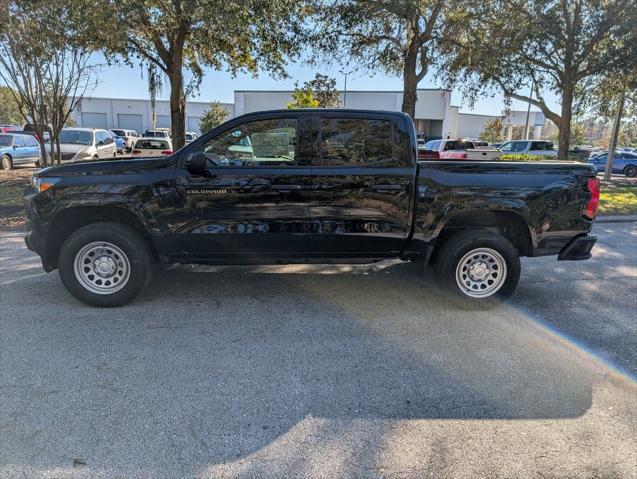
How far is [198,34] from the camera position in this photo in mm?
12484

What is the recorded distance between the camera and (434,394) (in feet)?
11.0

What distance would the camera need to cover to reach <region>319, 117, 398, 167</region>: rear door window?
4809 millimetres

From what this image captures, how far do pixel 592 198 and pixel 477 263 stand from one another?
53.9 inches

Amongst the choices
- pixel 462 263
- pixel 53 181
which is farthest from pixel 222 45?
pixel 462 263

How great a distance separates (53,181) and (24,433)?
8.62 ft

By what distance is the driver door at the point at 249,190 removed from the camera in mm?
4664

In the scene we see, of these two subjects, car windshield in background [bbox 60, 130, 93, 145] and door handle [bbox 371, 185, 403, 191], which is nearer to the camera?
door handle [bbox 371, 185, 403, 191]

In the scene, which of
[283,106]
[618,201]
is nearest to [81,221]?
[618,201]

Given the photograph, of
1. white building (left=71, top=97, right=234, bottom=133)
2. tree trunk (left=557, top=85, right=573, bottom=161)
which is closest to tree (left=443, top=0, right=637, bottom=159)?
tree trunk (left=557, top=85, right=573, bottom=161)

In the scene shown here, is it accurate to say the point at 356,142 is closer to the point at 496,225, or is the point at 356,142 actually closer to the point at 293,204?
the point at 293,204

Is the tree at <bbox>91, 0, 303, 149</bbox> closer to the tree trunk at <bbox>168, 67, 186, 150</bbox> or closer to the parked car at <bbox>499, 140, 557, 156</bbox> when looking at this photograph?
the tree trunk at <bbox>168, 67, 186, 150</bbox>

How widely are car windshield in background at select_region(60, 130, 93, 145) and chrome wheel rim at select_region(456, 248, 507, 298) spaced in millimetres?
18170

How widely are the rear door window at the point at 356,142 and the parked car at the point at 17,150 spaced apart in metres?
19.6

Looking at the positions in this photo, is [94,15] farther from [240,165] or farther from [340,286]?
[340,286]
